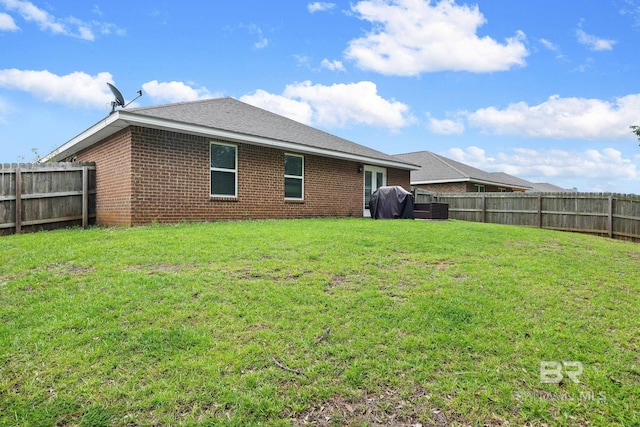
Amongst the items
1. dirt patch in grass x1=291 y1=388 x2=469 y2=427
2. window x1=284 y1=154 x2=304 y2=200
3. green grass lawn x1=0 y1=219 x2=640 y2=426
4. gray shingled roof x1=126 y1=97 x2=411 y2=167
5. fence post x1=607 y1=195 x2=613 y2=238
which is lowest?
dirt patch in grass x1=291 y1=388 x2=469 y2=427

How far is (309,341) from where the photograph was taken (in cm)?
362

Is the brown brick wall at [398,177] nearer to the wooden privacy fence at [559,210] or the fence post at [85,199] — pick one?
the wooden privacy fence at [559,210]

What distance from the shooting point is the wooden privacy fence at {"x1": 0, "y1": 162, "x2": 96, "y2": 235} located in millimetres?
10227

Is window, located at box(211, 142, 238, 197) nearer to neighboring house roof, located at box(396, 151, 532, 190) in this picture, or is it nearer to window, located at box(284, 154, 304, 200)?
window, located at box(284, 154, 304, 200)

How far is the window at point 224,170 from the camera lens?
1152 centimetres

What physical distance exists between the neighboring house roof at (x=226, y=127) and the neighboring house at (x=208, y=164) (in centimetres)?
3

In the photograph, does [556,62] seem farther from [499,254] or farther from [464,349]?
[464,349]

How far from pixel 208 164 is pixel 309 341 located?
8.88 meters

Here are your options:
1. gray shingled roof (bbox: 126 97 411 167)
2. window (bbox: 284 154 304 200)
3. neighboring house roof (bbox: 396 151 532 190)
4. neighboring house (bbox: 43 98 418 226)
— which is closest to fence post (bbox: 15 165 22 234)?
neighboring house (bbox: 43 98 418 226)

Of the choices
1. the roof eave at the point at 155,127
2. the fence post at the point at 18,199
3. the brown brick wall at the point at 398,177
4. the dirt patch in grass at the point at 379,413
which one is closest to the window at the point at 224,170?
the roof eave at the point at 155,127

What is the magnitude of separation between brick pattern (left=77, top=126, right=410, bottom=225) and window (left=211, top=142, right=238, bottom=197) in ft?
0.64

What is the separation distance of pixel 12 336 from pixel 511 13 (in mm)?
13526

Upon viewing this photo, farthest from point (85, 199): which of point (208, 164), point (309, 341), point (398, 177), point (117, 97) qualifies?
point (398, 177)

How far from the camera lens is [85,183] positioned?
1166 cm
